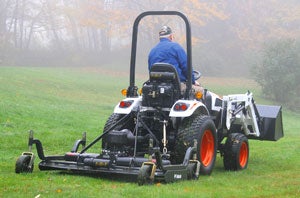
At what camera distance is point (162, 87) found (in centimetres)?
802

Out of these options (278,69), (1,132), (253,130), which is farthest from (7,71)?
(253,130)

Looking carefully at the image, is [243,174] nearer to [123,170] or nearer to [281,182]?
[281,182]

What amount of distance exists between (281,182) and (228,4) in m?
43.4

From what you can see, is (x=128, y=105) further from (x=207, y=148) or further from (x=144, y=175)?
(x=144, y=175)

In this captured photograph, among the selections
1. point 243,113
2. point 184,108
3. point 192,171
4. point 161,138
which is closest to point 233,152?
point 243,113

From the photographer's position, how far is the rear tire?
7.63 meters

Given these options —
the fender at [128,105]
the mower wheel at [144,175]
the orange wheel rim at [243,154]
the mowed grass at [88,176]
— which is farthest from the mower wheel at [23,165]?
the orange wheel rim at [243,154]

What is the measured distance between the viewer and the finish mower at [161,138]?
714 centimetres

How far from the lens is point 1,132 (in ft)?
38.6

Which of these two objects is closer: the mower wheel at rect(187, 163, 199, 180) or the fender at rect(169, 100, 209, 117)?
the mower wheel at rect(187, 163, 199, 180)

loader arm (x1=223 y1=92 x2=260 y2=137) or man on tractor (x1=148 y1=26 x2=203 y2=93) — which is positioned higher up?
man on tractor (x1=148 y1=26 x2=203 y2=93)

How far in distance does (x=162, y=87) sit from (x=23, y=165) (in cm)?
217

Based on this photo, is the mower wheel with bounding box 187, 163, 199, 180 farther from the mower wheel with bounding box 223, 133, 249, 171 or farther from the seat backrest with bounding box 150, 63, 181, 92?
the mower wheel with bounding box 223, 133, 249, 171

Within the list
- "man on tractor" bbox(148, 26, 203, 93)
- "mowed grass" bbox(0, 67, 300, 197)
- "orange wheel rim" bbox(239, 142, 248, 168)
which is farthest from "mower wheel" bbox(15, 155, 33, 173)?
"orange wheel rim" bbox(239, 142, 248, 168)
